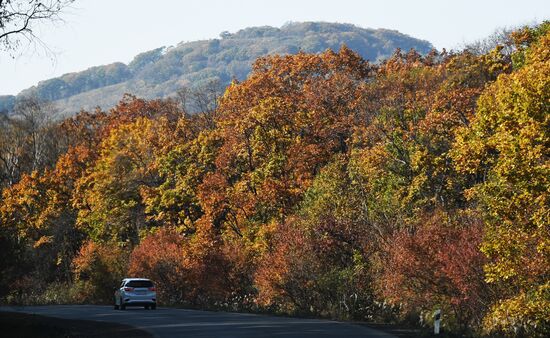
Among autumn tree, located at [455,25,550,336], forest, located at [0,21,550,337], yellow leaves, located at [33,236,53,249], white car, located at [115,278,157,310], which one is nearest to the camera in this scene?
autumn tree, located at [455,25,550,336]

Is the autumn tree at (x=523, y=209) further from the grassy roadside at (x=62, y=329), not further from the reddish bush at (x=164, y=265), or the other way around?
the reddish bush at (x=164, y=265)

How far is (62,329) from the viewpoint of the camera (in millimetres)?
30125

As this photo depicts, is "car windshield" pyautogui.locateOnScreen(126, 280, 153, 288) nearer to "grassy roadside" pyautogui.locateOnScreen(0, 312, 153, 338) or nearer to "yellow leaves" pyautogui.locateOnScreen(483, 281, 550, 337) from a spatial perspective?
"grassy roadside" pyautogui.locateOnScreen(0, 312, 153, 338)

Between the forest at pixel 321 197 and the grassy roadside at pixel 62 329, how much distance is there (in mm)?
3109

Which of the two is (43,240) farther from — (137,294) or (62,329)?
(62,329)

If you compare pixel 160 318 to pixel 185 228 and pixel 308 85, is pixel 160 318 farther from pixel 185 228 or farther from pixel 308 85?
pixel 308 85

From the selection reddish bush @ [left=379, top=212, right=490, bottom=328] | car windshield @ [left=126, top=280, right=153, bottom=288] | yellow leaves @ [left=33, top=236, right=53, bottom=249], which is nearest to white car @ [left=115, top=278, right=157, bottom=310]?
car windshield @ [left=126, top=280, right=153, bottom=288]

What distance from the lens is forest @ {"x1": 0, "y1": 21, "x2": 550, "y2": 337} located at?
26531mm

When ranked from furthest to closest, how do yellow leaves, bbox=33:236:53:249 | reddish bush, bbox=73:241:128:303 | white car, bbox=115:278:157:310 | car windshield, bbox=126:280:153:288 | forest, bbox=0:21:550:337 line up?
yellow leaves, bbox=33:236:53:249
reddish bush, bbox=73:241:128:303
car windshield, bbox=126:280:153:288
white car, bbox=115:278:157:310
forest, bbox=0:21:550:337

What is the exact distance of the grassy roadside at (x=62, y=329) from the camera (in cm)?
2706

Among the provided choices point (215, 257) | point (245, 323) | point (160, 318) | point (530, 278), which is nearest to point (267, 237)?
point (215, 257)

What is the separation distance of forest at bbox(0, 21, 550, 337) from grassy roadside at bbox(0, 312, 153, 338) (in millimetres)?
3109

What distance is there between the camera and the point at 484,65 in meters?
51.8

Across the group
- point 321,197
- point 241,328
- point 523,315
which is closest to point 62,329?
point 241,328
